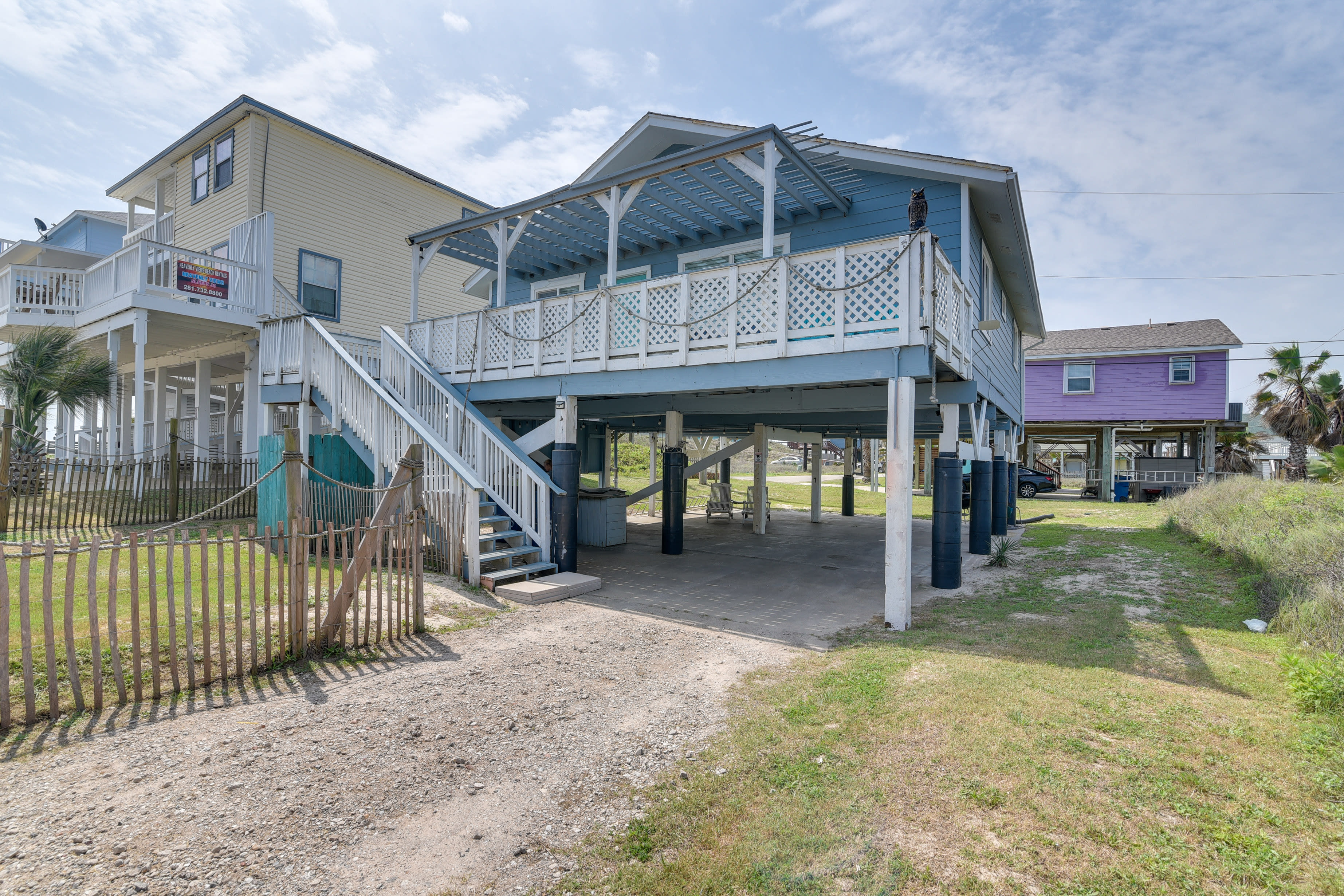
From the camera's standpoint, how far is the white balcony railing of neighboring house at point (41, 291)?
634 inches

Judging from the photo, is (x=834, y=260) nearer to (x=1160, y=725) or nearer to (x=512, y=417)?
(x=1160, y=725)

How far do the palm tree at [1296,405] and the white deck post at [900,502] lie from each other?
83.8 feet

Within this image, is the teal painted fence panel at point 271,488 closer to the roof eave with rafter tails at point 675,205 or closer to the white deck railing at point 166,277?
the roof eave with rafter tails at point 675,205

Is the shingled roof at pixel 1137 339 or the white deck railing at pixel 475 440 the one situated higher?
the shingled roof at pixel 1137 339

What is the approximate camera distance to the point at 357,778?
3.91 meters

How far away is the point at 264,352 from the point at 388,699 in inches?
392

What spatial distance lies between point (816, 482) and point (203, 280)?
1751 cm

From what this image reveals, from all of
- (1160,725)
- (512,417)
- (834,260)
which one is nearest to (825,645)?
(1160,725)

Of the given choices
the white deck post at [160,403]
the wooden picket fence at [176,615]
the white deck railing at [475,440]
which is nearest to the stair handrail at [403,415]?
the white deck railing at [475,440]

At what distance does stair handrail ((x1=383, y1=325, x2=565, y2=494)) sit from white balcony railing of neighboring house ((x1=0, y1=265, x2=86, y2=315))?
10.4 meters

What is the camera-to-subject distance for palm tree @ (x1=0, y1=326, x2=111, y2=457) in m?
15.2

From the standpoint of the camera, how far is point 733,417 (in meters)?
17.3

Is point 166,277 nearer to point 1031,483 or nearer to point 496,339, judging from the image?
point 496,339

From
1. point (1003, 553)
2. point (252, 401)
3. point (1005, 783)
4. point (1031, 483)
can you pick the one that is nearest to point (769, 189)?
point (1005, 783)
